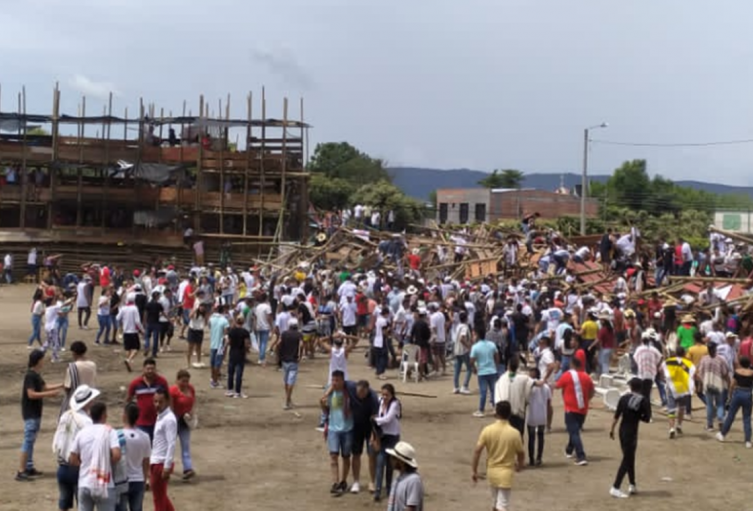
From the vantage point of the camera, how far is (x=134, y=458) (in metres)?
9.45

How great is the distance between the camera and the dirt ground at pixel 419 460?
11945 millimetres

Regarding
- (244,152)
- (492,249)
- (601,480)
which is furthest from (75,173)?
(601,480)

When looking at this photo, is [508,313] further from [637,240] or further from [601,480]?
[637,240]

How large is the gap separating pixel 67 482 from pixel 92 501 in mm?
781

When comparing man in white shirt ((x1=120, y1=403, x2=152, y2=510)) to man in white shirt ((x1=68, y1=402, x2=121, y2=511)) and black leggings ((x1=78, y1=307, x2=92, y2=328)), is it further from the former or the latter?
black leggings ((x1=78, y1=307, x2=92, y2=328))

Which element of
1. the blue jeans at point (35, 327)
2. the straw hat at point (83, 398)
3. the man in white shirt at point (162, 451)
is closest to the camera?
the straw hat at point (83, 398)

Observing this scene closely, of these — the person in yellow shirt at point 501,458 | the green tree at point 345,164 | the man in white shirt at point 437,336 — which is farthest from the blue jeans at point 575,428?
the green tree at point 345,164

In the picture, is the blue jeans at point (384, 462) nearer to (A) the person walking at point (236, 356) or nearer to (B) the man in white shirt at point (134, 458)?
(B) the man in white shirt at point (134, 458)

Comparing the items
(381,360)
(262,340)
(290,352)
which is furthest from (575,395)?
(262,340)

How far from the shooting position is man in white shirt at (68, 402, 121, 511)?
8.81 m

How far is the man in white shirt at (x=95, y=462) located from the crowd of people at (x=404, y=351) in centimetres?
1

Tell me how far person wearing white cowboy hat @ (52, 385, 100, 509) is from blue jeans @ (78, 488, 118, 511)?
0.63 meters

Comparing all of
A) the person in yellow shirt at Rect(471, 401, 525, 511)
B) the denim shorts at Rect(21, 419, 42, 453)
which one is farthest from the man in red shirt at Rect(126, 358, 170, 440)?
the person in yellow shirt at Rect(471, 401, 525, 511)

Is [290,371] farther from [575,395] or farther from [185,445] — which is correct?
[575,395]
